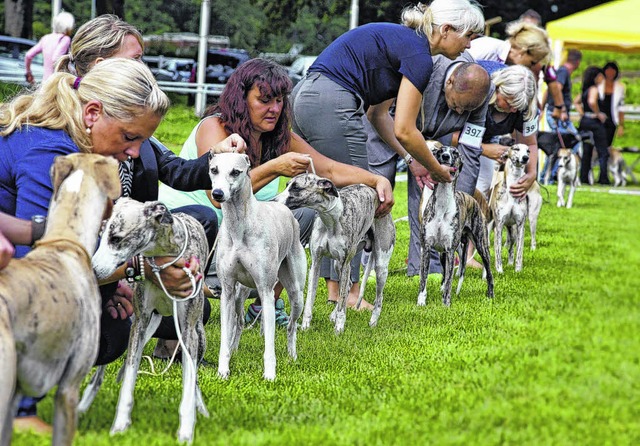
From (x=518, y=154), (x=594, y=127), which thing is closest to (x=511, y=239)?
(x=518, y=154)

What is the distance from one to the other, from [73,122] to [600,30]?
18.1 m

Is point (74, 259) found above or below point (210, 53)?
above

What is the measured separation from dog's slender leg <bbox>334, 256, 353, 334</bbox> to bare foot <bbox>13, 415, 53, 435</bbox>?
9.49 feet

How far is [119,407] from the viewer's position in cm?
399

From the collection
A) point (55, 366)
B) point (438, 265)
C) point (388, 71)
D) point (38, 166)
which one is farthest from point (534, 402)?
point (438, 265)

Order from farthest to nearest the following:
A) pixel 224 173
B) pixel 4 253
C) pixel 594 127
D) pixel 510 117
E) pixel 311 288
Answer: pixel 594 127 → pixel 510 117 → pixel 311 288 → pixel 224 173 → pixel 4 253

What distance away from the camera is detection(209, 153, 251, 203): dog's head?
4.76 m

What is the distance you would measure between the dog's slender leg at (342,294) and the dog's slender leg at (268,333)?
119cm

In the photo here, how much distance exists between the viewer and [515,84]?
8469 mm

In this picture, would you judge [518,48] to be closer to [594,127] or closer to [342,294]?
[342,294]

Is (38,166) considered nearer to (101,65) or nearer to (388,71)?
(101,65)

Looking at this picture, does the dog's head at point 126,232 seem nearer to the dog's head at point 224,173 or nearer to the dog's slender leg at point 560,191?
the dog's head at point 224,173

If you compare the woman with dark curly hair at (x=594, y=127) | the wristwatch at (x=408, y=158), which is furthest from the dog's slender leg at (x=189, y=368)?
the woman with dark curly hair at (x=594, y=127)

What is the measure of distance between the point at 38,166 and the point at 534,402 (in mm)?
2068
